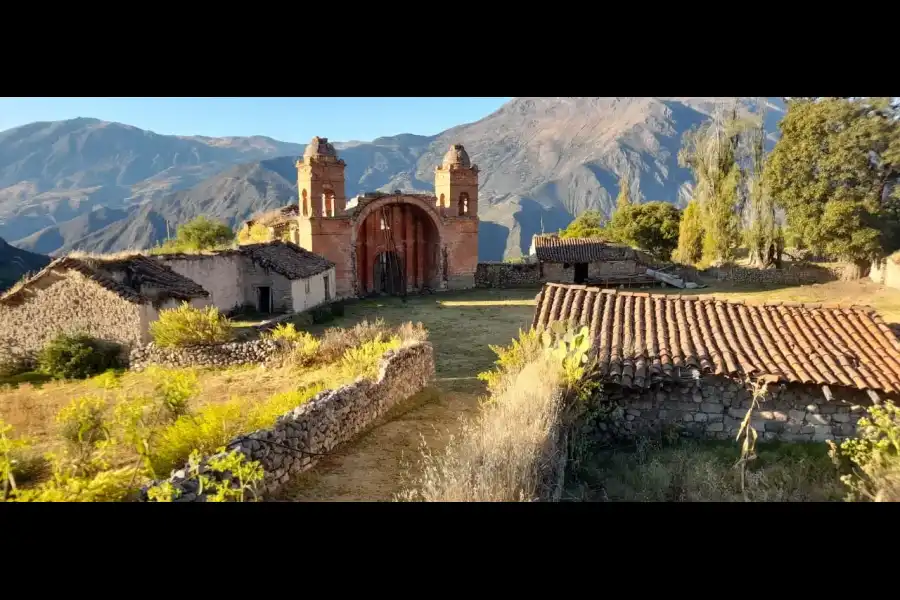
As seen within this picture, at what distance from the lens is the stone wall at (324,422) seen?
7.07 meters

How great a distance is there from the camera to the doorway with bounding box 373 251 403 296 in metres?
32.3

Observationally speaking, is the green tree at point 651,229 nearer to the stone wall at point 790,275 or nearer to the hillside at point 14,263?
the stone wall at point 790,275

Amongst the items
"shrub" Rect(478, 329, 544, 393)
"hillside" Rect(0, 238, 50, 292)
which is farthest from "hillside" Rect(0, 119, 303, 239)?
"shrub" Rect(478, 329, 544, 393)

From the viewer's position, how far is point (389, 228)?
3130 cm

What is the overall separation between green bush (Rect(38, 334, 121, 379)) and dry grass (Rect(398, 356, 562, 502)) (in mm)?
12236

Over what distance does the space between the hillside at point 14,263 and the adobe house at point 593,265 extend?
34630 mm

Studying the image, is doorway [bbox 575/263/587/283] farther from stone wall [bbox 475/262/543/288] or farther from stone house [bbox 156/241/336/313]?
stone house [bbox 156/241/336/313]

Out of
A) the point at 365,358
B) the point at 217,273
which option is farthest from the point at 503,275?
the point at 365,358
